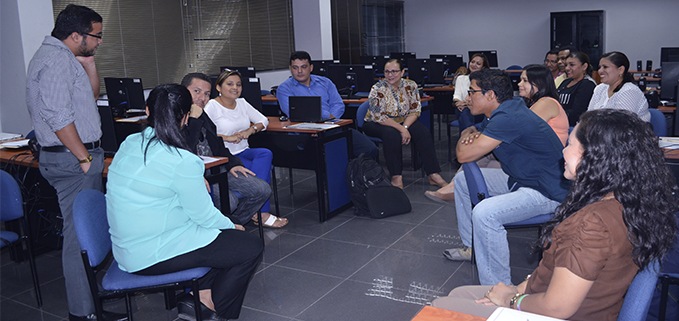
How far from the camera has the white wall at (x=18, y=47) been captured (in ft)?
17.5

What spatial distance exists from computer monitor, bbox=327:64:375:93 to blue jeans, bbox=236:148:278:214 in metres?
3.21

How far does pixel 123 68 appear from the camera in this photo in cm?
688

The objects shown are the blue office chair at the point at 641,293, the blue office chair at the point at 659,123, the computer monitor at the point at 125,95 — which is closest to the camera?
the blue office chair at the point at 641,293

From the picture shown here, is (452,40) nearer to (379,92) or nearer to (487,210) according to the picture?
(379,92)

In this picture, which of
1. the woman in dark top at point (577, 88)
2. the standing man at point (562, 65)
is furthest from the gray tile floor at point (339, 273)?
the standing man at point (562, 65)

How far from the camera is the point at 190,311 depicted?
2.56m

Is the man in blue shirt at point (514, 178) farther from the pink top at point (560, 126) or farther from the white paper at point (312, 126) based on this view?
the white paper at point (312, 126)

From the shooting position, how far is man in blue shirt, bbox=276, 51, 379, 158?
4.87 m

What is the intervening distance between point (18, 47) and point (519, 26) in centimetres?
1115

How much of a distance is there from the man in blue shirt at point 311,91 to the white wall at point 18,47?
110 inches

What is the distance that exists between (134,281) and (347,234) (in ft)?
6.35

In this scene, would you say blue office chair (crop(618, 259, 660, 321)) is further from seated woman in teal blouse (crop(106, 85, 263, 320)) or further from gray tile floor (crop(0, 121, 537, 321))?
seated woman in teal blouse (crop(106, 85, 263, 320))

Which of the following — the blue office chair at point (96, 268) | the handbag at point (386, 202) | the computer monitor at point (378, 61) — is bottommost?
the handbag at point (386, 202)

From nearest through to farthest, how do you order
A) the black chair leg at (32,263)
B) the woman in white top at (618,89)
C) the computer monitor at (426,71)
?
the black chair leg at (32,263), the woman in white top at (618,89), the computer monitor at (426,71)
